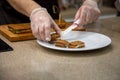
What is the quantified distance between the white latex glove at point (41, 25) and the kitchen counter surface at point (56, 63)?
44mm

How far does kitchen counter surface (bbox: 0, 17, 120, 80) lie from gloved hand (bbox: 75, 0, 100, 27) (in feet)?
0.54

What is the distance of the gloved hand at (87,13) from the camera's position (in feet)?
3.65

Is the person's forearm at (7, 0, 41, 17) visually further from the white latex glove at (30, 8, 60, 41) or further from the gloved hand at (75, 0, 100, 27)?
the gloved hand at (75, 0, 100, 27)

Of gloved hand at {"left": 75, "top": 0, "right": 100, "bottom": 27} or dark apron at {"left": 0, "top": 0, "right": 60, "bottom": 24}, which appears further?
dark apron at {"left": 0, "top": 0, "right": 60, "bottom": 24}

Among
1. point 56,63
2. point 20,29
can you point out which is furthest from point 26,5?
point 56,63

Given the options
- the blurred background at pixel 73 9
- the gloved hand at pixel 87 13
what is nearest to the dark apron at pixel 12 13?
the gloved hand at pixel 87 13

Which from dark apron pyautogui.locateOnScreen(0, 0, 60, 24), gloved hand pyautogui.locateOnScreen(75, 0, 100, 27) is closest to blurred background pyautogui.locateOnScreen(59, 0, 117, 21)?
dark apron pyautogui.locateOnScreen(0, 0, 60, 24)

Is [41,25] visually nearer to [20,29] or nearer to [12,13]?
[20,29]

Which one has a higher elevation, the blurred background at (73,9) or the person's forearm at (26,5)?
the person's forearm at (26,5)

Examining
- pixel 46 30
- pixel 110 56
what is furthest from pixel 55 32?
pixel 110 56

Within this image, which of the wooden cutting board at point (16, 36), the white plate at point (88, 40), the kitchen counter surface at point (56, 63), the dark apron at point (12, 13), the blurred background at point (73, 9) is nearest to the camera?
the kitchen counter surface at point (56, 63)

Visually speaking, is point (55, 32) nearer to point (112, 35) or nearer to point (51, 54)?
point (51, 54)

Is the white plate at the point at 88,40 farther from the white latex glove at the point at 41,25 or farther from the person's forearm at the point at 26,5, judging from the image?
the person's forearm at the point at 26,5

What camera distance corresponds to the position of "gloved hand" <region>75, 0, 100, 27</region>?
43.8 inches
